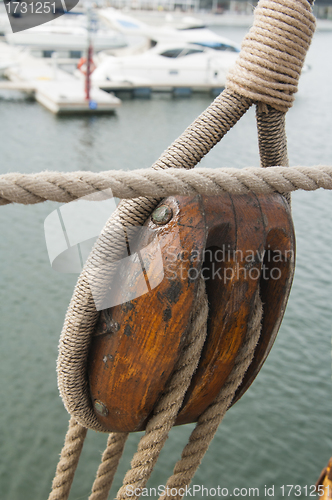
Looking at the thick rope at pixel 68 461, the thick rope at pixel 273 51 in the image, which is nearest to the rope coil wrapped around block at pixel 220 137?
the thick rope at pixel 273 51

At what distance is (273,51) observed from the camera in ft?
3.26

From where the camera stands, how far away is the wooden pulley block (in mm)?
917

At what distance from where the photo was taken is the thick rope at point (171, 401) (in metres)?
0.95

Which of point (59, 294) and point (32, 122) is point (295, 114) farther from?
point (59, 294)

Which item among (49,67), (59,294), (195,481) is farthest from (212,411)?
(49,67)

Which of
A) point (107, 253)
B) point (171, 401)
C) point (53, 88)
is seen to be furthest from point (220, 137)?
point (53, 88)

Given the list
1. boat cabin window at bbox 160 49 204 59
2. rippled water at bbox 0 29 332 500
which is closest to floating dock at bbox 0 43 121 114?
boat cabin window at bbox 160 49 204 59

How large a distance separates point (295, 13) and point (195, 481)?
3718 mm

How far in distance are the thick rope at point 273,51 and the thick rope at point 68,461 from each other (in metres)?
0.97

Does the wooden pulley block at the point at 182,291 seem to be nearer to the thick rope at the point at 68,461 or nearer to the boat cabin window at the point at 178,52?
the thick rope at the point at 68,461

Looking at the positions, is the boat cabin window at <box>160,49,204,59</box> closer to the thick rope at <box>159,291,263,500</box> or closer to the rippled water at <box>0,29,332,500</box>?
the rippled water at <box>0,29,332,500</box>

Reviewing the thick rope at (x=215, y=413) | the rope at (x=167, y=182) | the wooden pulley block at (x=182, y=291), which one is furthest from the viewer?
the thick rope at (x=215, y=413)

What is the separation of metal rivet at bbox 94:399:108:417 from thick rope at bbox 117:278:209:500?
0.34 ft

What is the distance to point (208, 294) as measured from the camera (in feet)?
3.32
